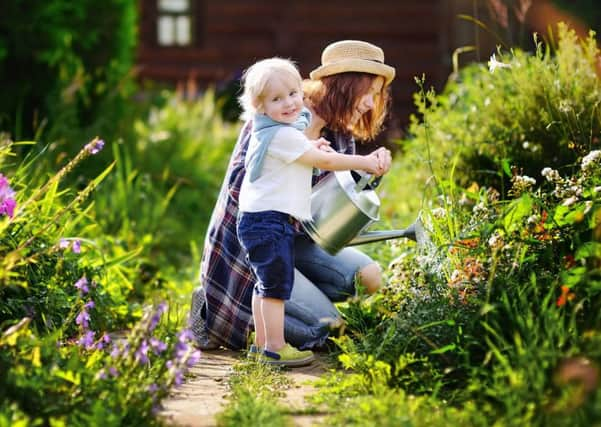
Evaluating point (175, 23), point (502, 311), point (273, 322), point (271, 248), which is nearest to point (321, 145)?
point (271, 248)

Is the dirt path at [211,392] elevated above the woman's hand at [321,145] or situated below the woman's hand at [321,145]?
below

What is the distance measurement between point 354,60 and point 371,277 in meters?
0.89

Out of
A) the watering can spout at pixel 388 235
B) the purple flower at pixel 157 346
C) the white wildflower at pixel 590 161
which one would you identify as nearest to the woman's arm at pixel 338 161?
the watering can spout at pixel 388 235

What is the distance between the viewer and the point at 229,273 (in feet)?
12.7

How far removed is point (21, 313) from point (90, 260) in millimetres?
983

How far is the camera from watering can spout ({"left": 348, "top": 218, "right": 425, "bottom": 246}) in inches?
143

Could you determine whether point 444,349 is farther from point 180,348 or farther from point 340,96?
point 340,96

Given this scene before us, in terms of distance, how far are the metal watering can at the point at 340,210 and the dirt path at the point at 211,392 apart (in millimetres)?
486

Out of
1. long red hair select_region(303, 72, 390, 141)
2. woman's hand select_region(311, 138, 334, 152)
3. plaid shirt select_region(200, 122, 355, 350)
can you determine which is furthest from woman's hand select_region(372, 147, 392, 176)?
plaid shirt select_region(200, 122, 355, 350)

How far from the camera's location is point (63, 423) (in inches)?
98.8

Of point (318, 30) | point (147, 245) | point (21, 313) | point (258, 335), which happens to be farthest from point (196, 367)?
point (318, 30)

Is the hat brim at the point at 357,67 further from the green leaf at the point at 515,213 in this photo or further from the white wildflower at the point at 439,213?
the green leaf at the point at 515,213

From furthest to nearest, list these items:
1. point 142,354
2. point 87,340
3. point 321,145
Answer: point 321,145, point 87,340, point 142,354

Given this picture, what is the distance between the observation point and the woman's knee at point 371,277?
3949mm
